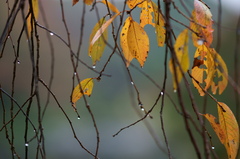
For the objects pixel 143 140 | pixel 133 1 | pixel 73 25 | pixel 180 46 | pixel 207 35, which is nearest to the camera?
pixel 180 46

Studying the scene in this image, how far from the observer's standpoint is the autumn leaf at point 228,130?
73 cm

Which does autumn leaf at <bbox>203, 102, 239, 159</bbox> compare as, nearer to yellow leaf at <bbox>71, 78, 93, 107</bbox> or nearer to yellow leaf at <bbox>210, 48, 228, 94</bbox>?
yellow leaf at <bbox>210, 48, 228, 94</bbox>

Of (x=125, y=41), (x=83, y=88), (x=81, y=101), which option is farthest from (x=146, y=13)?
(x=81, y=101)

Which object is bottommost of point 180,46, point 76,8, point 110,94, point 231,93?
point 180,46

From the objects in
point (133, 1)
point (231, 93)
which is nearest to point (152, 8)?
point (133, 1)

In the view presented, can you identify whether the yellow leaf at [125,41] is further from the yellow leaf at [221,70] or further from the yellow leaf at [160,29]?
the yellow leaf at [221,70]

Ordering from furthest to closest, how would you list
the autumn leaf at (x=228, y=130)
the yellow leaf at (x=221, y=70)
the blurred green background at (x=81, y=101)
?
the blurred green background at (x=81, y=101) < the autumn leaf at (x=228, y=130) < the yellow leaf at (x=221, y=70)

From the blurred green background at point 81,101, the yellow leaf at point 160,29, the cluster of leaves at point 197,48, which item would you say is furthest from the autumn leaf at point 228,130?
the blurred green background at point 81,101

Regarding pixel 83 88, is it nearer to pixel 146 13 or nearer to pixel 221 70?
pixel 146 13

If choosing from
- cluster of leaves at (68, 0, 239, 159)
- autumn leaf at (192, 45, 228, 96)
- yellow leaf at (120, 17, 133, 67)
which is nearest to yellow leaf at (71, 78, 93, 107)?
cluster of leaves at (68, 0, 239, 159)

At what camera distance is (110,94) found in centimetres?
660

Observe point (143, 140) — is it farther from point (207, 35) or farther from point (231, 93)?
point (207, 35)

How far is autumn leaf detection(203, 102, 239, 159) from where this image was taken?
732mm

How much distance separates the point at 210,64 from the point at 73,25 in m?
5.00
